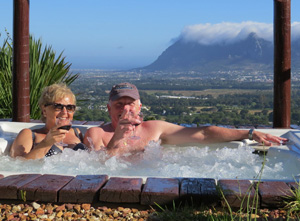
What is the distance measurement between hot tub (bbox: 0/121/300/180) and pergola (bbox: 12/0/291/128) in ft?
3.08

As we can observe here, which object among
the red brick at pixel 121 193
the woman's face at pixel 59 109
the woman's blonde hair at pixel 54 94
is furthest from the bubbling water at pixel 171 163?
the red brick at pixel 121 193

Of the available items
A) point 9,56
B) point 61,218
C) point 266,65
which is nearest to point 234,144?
point 61,218

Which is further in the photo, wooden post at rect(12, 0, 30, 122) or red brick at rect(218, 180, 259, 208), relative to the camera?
wooden post at rect(12, 0, 30, 122)

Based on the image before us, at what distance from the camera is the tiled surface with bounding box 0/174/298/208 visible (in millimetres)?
1949

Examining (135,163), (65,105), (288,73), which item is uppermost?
(288,73)

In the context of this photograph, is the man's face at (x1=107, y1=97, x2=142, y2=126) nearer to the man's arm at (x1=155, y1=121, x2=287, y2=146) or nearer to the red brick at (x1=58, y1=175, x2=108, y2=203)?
the man's arm at (x1=155, y1=121, x2=287, y2=146)

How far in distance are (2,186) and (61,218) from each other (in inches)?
14.0

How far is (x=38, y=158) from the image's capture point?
3.30 m

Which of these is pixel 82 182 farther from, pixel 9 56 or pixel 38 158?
pixel 9 56

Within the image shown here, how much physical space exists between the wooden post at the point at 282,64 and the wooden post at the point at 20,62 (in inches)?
120

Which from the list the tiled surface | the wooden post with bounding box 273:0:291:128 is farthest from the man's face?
the wooden post with bounding box 273:0:291:128

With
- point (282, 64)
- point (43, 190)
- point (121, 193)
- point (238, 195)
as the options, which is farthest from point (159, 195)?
point (282, 64)

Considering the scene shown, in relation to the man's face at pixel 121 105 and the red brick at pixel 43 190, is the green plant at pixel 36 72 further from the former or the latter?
the red brick at pixel 43 190

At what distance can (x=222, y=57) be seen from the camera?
275ft
